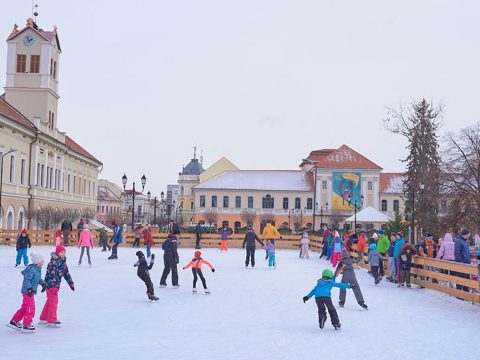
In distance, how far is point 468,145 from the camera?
4178 centimetres

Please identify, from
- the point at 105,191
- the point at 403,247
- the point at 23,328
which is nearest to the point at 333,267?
the point at 403,247

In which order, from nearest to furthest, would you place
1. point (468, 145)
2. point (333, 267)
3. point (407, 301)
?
point (407, 301), point (333, 267), point (468, 145)

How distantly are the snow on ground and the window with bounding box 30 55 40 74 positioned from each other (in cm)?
3999

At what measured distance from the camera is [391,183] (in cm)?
9338

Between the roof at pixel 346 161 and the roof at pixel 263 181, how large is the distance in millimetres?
4266

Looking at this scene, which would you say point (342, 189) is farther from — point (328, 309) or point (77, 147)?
point (328, 309)

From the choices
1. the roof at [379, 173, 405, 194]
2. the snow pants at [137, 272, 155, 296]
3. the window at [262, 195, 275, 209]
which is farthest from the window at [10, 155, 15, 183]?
the roof at [379, 173, 405, 194]

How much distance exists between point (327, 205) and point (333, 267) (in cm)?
6354

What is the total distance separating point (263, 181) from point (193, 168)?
4016cm

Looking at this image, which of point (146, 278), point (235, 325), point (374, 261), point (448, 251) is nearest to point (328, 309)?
→ point (235, 325)

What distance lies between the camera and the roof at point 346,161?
90.7 metres

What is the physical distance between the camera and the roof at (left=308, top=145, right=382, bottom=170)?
9069cm

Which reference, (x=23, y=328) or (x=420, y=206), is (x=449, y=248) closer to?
(x=23, y=328)

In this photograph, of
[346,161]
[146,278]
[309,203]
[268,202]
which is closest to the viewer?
[146,278]
